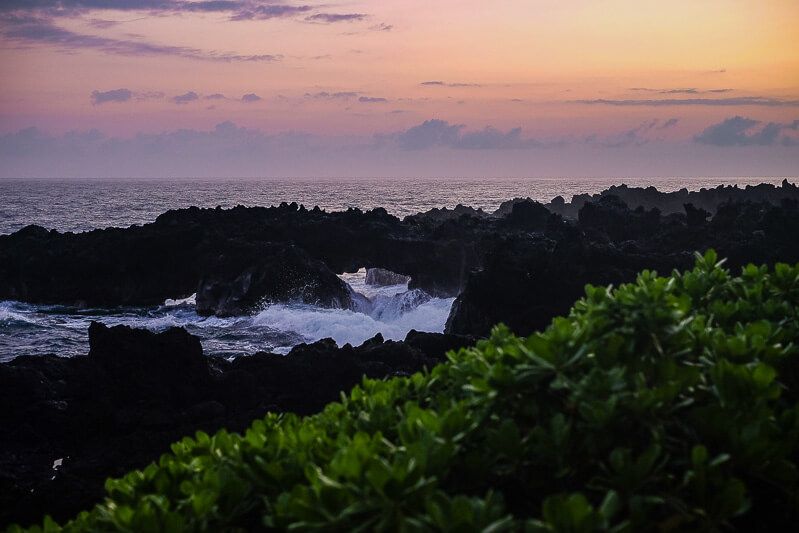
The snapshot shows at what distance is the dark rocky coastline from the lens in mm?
12547

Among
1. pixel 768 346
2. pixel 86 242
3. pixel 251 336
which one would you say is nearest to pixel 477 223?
pixel 251 336

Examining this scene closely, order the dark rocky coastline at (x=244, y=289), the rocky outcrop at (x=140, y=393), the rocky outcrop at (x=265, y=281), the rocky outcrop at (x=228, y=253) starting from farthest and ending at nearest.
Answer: the rocky outcrop at (x=228, y=253) → the rocky outcrop at (x=265, y=281) → the dark rocky coastline at (x=244, y=289) → the rocky outcrop at (x=140, y=393)

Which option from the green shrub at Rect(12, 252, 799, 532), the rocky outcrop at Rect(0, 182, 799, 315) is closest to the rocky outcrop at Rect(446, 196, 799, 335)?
the rocky outcrop at Rect(0, 182, 799, 315)

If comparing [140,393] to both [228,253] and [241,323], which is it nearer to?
[241,323]

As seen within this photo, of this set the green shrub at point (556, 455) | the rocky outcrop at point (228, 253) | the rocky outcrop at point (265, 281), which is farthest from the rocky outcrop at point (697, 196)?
the green shrub at point (556, 455)

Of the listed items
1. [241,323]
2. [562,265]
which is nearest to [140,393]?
[562,265]

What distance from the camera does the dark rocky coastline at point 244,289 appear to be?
12547 millimetres

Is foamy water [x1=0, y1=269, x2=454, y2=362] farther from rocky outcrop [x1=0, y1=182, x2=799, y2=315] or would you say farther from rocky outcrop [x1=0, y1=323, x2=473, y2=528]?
rocky outcrop [x1=0, y1=323, x2=473, y2=528]

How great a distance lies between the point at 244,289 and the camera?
2767 centimetres

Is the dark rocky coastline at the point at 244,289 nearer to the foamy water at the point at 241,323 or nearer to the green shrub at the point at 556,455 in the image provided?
the foamy water at the point at 241,323

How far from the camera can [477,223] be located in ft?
110

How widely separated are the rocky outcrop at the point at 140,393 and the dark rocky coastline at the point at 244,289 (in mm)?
27

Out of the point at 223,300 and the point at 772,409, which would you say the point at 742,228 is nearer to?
the point at 223,300

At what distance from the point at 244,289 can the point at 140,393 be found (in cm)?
1410
